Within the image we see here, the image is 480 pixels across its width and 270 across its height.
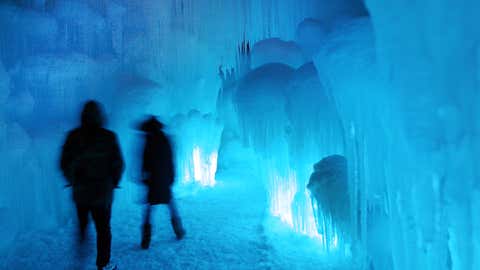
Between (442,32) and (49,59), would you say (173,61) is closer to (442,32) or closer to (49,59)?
(49,59)

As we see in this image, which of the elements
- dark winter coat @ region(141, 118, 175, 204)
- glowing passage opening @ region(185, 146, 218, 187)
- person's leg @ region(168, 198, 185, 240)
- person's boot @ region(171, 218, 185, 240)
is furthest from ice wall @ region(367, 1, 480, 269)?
glowing passage opening @ region(185, 146, 218, 187)

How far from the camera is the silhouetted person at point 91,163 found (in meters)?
3.61

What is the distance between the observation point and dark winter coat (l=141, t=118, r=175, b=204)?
480 centimetres

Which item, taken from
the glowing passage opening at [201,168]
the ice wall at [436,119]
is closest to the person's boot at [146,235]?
the ice wall at [436,119]

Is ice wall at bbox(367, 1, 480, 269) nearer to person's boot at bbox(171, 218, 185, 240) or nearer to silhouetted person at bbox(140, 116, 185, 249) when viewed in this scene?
silhouetted person at bbox(140, 116, 185, 249)

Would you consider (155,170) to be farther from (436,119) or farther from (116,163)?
(436,119)

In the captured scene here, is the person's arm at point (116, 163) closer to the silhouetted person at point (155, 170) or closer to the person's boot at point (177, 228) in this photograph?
the silhouetted person at point (155, 170)

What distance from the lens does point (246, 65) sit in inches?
533

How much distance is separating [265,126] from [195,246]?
2.88m

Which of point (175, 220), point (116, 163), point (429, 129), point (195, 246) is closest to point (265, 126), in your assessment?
point (175, 220)

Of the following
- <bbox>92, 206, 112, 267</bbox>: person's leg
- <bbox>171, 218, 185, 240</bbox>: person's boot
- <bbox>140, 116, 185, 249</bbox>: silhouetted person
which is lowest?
<bbox>171, 218, 185, 240</bbox>: person's boot

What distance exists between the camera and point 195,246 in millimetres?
5117

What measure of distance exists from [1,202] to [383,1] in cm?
585

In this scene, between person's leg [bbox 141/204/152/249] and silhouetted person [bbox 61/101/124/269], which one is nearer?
silhouetted person [bbox 61/101/124/269]
